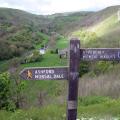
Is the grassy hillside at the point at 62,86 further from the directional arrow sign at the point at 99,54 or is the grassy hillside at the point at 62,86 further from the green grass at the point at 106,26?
the directional arrow sign at the point at 99,54

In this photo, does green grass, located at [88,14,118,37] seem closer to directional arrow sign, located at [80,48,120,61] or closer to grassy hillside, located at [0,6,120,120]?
grassy hillside, located at [0,6,120,120]

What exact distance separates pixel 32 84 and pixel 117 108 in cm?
4301

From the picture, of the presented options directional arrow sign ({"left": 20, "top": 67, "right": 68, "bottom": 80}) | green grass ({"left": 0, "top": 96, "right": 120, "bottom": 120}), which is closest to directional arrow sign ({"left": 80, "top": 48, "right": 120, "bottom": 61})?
directional arrow sign ({"left": 20, "top": 67, "right": 68, "bottom": 80})

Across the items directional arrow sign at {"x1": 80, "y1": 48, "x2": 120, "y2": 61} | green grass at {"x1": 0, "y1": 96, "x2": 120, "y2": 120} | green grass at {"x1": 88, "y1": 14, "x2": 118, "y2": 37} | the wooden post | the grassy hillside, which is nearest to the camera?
the wooden post

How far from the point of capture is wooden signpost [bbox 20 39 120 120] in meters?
6.41

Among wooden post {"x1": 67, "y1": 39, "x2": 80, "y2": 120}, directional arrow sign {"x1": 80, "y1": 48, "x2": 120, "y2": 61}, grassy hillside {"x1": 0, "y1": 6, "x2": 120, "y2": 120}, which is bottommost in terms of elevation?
grassy hillside {"x1": 0, "y1": 6, "x2": 120, "y2": 120}

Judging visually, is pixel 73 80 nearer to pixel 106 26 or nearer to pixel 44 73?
pixel 44 73

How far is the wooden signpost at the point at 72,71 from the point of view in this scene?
21.0 ft

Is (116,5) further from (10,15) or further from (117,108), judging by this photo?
(117,108)

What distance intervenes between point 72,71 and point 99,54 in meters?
0.56

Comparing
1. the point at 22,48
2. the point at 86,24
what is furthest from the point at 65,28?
the point at 22,48

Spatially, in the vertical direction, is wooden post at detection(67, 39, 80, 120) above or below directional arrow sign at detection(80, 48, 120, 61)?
below

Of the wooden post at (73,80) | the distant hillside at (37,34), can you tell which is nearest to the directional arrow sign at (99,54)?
the wooden post at (73,80)

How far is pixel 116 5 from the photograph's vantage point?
172 meters
